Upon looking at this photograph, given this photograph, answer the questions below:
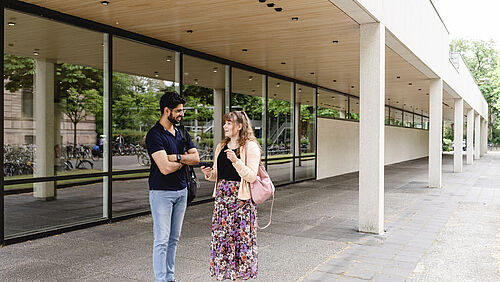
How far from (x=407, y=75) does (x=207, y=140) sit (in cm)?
707

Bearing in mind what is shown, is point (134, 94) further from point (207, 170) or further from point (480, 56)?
point (480, 56)

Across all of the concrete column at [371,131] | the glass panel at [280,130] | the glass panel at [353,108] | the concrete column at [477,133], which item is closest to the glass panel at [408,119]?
the concrete column at [477,133]

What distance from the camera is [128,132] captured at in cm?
835

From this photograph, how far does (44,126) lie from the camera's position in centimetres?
727

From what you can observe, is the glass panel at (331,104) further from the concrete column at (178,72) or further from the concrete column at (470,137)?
the concrete column at (470,137)

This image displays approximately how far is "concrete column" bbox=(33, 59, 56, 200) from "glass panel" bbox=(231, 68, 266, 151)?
186 inches

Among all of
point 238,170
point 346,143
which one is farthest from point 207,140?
point 346,143

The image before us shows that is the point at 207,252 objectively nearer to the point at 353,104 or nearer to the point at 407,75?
the point at 407,75

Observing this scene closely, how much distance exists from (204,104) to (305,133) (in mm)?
5860

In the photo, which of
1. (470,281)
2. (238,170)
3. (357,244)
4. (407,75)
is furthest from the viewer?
(407,75)

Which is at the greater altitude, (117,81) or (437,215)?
(117,81)

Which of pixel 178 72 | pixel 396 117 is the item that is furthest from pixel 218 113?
pixel 396 117

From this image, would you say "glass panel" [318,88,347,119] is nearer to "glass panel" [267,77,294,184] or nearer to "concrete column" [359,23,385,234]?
"glass panel" [267,77,294,184]

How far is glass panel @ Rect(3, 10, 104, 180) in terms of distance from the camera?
21.5 ft
